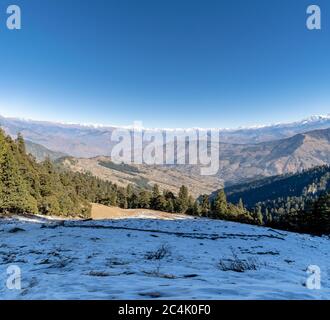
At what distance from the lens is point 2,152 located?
4788 cm

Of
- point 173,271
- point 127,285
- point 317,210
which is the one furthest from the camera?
point 317,210

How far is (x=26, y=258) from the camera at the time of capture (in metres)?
15.0

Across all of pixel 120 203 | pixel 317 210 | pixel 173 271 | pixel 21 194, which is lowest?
pixel 120 203

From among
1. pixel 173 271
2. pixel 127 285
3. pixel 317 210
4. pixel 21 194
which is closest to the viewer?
pixel 127 285
